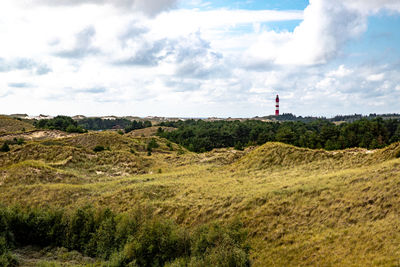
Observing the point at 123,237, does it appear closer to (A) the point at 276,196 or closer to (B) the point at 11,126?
(A) the point at 276,196

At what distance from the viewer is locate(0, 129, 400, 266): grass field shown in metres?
18.6

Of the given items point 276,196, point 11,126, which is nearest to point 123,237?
point 276,196

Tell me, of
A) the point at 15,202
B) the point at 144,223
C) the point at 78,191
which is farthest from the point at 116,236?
the point at 15,202

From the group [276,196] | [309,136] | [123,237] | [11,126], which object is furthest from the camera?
[11,126]

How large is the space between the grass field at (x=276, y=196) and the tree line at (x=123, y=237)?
2.06 m

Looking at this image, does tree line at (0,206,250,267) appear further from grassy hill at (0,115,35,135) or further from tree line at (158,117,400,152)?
grassy hill at (0,115,35,135)

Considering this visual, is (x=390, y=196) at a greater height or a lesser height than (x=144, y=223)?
greater

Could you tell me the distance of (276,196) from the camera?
25.8 m

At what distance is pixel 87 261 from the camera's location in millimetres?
23250

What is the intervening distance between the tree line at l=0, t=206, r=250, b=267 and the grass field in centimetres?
206

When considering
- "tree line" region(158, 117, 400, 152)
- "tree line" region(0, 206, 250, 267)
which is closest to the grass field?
"tree line" region(0, 206, 250, 267)

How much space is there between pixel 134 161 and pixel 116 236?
30.0 meters

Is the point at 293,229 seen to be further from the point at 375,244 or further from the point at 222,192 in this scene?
the point at 222,192

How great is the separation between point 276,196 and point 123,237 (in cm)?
1303
